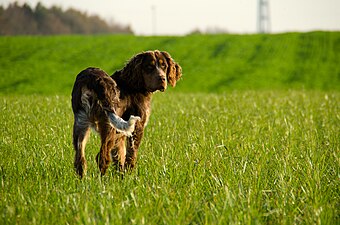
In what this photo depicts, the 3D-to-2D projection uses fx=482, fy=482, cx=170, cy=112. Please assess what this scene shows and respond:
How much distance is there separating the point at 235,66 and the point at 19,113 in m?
29.0

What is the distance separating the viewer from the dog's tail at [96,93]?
5.32 m

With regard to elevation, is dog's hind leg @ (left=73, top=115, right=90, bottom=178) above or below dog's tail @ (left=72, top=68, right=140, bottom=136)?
below

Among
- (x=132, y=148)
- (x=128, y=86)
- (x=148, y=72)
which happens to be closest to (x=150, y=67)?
(x=148, y=72)

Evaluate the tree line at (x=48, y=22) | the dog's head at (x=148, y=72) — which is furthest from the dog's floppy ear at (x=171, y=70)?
the tree line at (x=48, y=22)

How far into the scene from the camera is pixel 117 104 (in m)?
5.66

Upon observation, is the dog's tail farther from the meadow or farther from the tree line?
the tree line

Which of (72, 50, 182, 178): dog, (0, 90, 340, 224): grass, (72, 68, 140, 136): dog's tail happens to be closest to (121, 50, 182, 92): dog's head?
(72, 50, 182, 178): dog

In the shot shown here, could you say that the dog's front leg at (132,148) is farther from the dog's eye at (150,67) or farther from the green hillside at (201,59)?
the green hillside at (201,59)

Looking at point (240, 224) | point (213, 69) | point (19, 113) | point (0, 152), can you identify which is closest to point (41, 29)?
point (213, 69)

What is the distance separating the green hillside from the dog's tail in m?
23.2

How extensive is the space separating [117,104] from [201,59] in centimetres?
3438

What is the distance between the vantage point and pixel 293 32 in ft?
163

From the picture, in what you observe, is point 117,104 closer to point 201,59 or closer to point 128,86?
point 128,86

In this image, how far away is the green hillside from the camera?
106 feet
